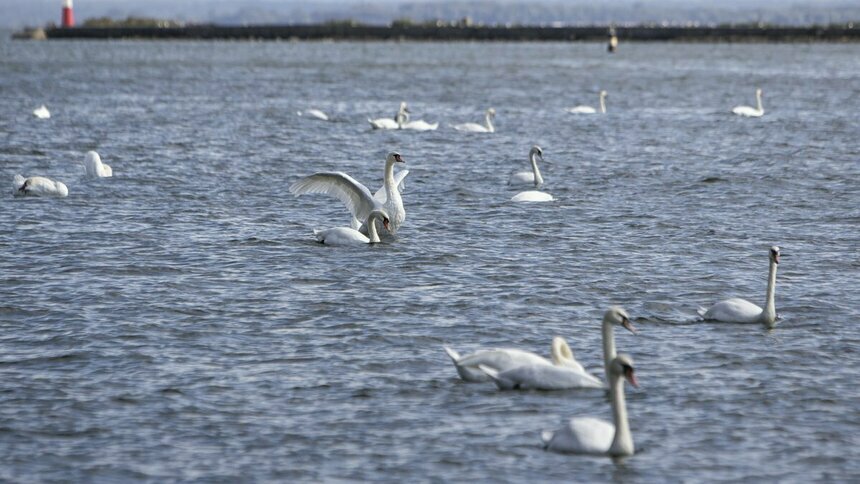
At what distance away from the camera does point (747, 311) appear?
14.8 meters

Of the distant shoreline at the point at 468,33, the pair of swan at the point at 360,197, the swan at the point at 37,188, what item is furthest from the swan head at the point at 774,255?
the distant shoreline at the point at 468,33

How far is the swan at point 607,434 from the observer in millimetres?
10469

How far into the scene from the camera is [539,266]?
1820 cm

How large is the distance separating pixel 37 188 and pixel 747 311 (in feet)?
44.6

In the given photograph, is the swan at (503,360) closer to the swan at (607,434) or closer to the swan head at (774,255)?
the swan at (607,434)

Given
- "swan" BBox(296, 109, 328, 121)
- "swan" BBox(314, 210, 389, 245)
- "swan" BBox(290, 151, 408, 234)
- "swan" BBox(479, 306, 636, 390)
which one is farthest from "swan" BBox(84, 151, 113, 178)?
"swan" BBox(296, 109, 328, 121)

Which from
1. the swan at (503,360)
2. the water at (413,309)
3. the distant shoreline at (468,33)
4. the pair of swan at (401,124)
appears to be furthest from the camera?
the distant shoreline at (468,33)

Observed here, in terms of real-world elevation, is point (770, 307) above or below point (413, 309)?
above

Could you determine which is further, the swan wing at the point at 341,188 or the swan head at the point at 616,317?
the swan wing at the point at 341,188


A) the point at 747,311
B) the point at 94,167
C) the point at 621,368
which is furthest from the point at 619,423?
the point at 94,167

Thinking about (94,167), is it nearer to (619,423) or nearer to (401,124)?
(401,124)

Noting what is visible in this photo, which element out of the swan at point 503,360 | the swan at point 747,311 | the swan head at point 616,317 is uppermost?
the swan head at point 616,317

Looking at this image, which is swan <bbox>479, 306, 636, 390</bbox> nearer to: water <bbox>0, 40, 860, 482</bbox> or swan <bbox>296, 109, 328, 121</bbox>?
water <bbox>0, 40, 860, 482</bbox>

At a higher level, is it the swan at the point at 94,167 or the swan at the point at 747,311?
the swan at the point at 747,311
